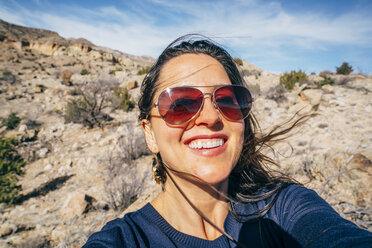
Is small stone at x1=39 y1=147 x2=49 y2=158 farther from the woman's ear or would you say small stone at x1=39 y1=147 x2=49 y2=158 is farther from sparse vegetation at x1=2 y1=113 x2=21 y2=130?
the woman's ear

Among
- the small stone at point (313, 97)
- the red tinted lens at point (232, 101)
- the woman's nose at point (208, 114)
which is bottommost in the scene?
the woman's nose at point (208, 114)

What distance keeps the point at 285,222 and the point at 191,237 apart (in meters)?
0.66

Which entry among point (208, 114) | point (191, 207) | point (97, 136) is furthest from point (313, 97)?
point (97, 136)

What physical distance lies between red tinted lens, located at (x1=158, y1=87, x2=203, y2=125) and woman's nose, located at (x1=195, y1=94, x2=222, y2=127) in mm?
40

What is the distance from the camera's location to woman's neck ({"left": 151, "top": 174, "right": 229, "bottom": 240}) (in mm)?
1304

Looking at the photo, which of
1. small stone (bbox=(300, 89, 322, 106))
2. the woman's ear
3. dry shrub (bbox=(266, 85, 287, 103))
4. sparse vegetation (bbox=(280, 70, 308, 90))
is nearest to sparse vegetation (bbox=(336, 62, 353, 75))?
sparse vegetation (bbox=(280, 70, 308, 90))

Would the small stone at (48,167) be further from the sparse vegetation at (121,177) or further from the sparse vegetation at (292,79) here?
the sparse vegetation at (292,79)

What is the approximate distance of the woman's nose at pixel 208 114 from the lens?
1258 mm

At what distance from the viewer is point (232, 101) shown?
139 cm

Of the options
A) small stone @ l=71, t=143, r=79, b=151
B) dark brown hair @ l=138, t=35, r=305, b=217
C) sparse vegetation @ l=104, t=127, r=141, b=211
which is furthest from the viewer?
small stone @ l=71, t=143, r=79, b=151

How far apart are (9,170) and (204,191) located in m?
6.72

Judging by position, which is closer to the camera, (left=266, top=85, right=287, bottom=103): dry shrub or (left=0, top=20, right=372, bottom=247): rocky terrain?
(left=0, top=20, right=372, bottom=247): rocky terrain

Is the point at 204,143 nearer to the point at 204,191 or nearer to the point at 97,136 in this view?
the point at 204,191

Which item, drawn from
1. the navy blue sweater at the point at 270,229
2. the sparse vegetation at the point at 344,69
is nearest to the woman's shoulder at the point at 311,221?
the navy blue sweater at the point at 270,229
